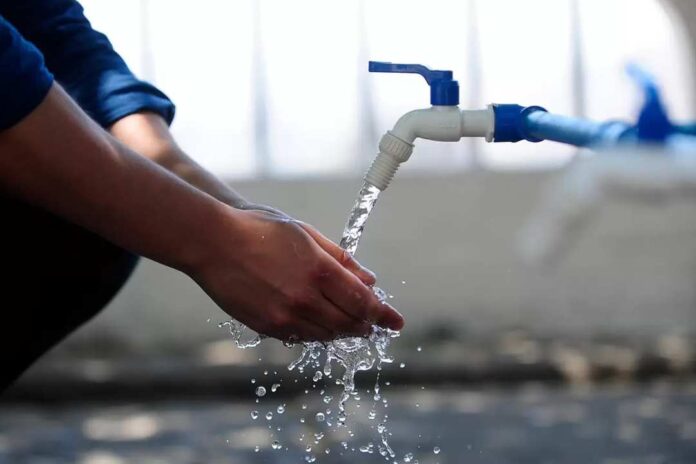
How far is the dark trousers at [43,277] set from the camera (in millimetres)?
1002

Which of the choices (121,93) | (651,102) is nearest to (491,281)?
(121,93)

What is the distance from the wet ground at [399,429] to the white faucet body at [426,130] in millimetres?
1248

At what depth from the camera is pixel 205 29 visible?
142 inches

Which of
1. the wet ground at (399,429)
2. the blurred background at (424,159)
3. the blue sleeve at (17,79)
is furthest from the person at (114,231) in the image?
the blurred background at (424,159)

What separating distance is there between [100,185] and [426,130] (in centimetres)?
25

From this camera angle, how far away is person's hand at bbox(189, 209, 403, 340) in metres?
0.88

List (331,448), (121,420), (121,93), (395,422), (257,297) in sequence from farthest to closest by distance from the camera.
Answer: (121,420) < (395,422) < (331,448) < (121,93) < (257,297)

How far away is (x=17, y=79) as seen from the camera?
2.59ft

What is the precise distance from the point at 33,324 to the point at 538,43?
2784 millimetres

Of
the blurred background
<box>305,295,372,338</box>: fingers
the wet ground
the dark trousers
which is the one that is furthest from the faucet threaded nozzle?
the blurred background

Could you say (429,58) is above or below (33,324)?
above

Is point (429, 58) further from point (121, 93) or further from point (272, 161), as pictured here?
point (121, 93)

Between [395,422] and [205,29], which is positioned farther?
[205,29]

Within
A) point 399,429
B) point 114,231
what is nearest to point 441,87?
point 114,231
